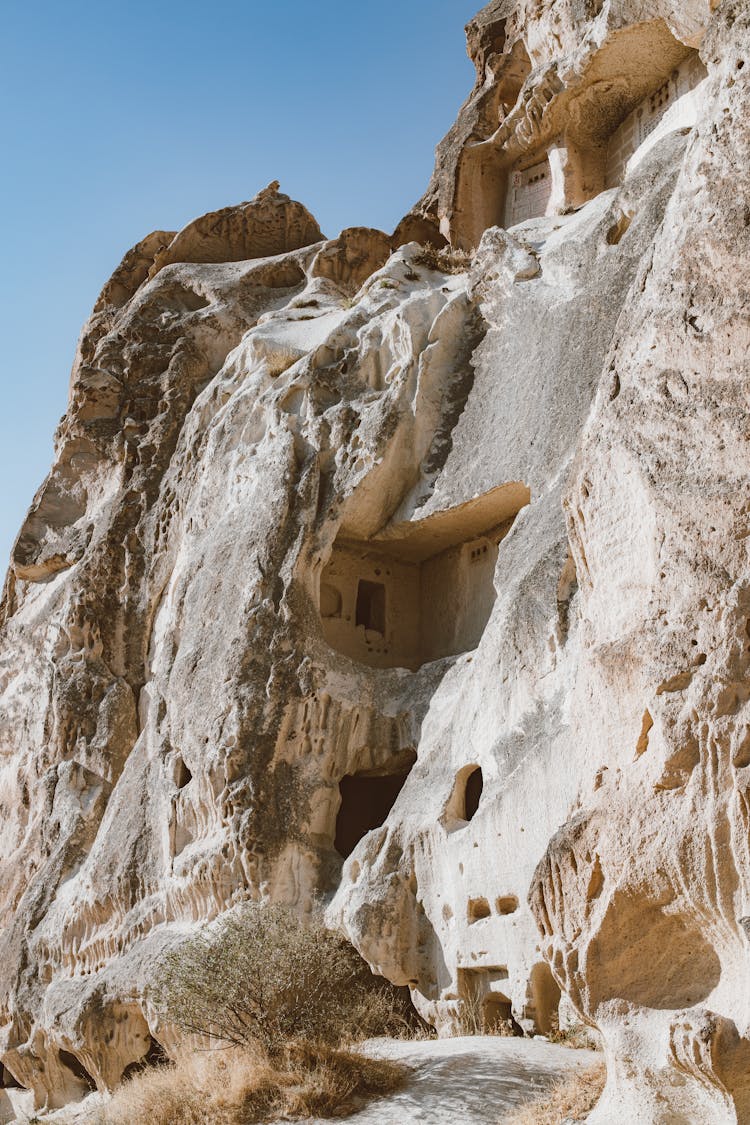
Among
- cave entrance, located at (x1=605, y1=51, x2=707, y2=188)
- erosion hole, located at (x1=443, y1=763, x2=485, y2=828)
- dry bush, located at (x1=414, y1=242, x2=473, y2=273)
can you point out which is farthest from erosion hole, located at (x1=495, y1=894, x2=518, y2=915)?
dry bush, located at (x1=414, y1=242, x2=473, y2=273)

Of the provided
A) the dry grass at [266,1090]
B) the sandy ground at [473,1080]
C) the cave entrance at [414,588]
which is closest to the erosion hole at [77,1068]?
the dry grass at [266,1090]

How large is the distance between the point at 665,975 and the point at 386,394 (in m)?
8.42

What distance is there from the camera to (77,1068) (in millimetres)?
13367

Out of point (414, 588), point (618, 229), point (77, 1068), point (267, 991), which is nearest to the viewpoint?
point (267, 991)

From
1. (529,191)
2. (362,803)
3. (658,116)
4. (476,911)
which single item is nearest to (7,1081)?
(362,803)

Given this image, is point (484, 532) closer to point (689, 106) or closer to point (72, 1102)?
point (689, 106)

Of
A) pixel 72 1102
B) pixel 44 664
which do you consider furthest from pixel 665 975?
pixel 44 664

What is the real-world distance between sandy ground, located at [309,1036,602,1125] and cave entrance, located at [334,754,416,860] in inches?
173

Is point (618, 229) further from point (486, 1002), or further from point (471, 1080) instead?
point (471, 1080)

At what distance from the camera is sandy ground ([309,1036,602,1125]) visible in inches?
282

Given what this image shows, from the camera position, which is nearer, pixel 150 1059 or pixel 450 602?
pixel 150 1059

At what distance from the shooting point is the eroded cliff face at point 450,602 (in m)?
6.44

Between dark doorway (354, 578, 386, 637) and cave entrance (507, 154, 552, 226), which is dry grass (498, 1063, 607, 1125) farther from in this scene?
cave entrance (507, 154, 552, 226)

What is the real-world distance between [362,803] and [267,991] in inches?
171
